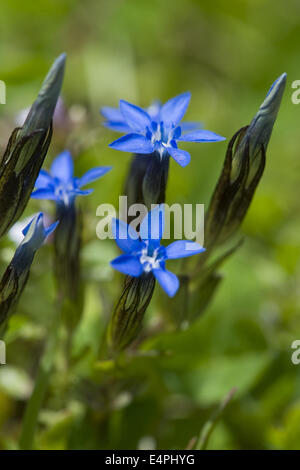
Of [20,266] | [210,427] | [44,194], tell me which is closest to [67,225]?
[44,194]

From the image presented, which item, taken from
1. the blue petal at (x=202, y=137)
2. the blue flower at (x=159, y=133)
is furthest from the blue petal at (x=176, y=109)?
the blue petal at (x=202, y=137)

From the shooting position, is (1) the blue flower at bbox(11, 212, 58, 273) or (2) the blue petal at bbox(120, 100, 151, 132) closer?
(1) the blue flower at bbox(11, 212, 58, 273)

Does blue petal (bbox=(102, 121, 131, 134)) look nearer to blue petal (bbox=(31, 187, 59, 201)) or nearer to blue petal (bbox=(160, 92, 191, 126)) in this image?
blue petal (bbox=(160, 92, 191, 126))

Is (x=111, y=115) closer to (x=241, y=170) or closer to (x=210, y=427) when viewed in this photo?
(x=241, y=170)

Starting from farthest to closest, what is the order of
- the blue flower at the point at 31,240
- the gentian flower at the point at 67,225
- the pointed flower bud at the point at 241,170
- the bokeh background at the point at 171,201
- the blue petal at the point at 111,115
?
the bokeh background at the point at 171,201 < the blue petal at the point at 111,115 < the gentian flower at the point at 67,225 < the pointed flower bud at the point at 241,170 < the blue flower at the point at 31,240

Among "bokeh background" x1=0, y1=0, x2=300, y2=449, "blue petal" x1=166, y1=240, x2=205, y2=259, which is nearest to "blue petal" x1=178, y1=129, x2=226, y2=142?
"blue petal" x1=166, y1=240, x2=205, y2=259

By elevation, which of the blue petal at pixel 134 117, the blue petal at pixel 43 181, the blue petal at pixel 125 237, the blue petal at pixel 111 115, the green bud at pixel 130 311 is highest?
the blue petal at pixel 111 115

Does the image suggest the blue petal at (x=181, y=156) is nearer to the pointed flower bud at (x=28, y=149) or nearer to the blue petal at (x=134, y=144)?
the blue petal at (x=134, y=144)
